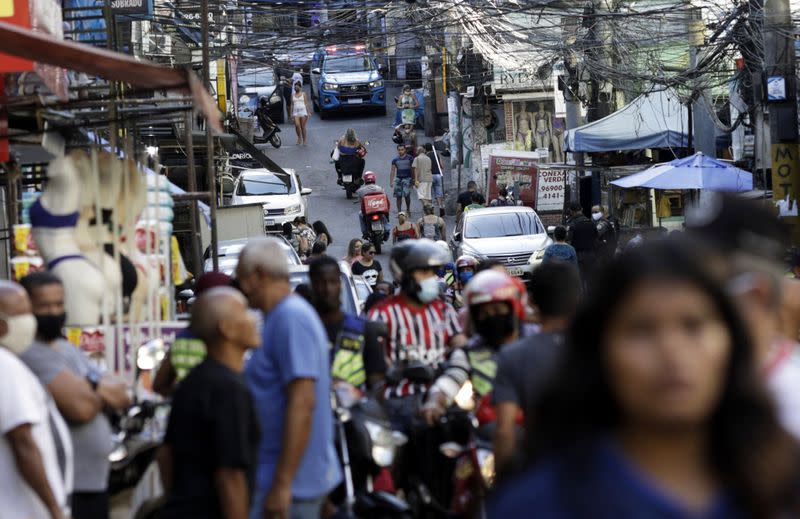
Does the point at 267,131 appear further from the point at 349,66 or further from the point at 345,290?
the point at 345,290

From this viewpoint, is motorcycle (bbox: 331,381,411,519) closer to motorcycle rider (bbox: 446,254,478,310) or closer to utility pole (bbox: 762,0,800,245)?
motorcycle rider (bbox: 446,254,478,310)

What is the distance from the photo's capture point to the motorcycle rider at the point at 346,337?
24.2ft

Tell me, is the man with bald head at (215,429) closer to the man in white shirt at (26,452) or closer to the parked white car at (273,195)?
the man in white shirt at (26,452)

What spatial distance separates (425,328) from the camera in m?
7.77

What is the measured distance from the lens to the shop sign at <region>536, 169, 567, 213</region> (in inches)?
1325

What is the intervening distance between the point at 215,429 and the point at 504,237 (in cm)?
2134

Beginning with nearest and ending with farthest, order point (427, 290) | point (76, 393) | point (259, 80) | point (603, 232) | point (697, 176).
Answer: point (76, 393), point (427, 290), point (697, 176), point (603, 232), point (259, 80)

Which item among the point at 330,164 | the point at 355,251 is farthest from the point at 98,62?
the point at 330,164

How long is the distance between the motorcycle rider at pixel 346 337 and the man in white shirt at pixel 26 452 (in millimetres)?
2226

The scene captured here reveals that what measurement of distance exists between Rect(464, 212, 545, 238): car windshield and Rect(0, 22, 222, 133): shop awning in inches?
719

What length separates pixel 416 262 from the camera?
7.85m

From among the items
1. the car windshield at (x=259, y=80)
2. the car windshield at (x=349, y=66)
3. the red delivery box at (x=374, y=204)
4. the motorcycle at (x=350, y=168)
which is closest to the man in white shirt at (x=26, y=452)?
the red delivery box at (x=374, y=204)

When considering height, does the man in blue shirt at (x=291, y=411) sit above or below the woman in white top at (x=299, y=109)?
below

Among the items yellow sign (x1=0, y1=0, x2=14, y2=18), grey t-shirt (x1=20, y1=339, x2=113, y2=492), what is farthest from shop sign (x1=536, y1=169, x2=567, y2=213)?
grey t-shirt (x1=20, y1=339, x2=113, y2=492)
